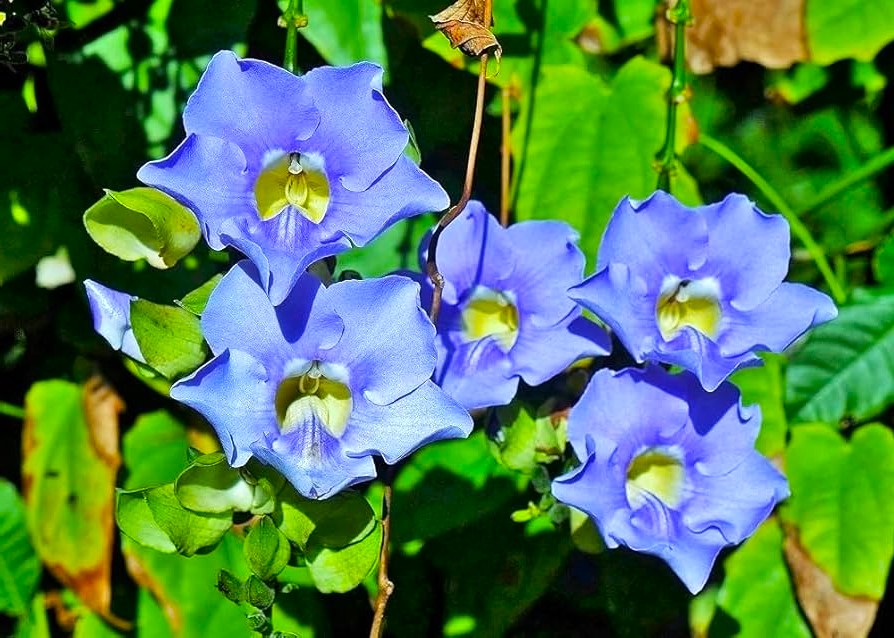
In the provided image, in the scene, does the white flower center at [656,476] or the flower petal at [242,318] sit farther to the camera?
the white flower center at [656,476]

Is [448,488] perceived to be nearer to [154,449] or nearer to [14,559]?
[154,449]

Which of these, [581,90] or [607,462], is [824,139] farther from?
[607,462]

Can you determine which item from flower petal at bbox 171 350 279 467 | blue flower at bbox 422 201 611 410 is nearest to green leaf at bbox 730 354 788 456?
blue flower at bbox 422 201 611 410

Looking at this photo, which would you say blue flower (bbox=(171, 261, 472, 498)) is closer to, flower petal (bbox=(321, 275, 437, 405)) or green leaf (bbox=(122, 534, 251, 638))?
flower petal (bbox=(321, 275, 437, 405))

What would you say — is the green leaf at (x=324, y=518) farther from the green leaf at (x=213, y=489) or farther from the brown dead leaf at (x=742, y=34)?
the brown dead leaf at (x=742, y=34)

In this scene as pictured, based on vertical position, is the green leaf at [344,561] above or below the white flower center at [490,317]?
below

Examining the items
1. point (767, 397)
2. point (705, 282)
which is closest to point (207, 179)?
point (705, 282)

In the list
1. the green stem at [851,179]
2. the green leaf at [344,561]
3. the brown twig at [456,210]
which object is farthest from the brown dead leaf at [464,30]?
the green stem at [851,179]
